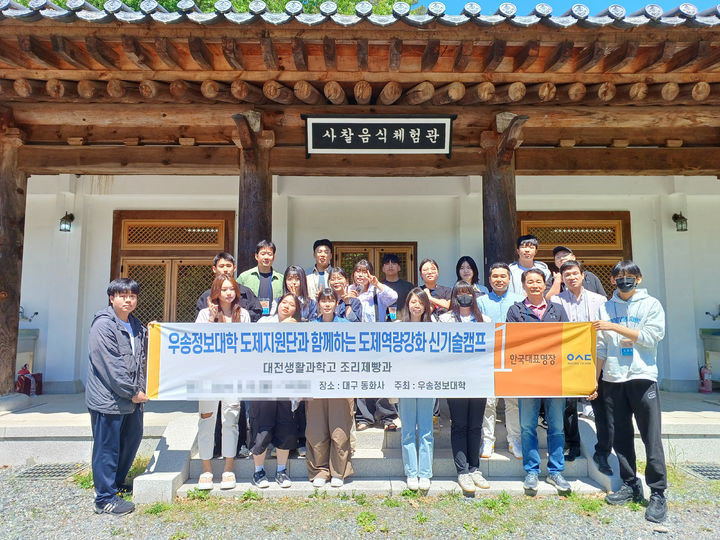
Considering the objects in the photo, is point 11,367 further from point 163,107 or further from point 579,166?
point 579,166

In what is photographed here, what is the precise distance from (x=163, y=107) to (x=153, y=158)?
1.15 metres

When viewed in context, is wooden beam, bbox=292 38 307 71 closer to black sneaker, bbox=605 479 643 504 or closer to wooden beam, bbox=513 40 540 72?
wooden beam, bbox=513 40 540 72

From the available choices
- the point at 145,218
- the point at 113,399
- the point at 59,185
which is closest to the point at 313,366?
the point at 113,399

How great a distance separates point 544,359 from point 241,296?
2.64 meters

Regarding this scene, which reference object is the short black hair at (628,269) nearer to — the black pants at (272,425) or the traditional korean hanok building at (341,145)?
the traditional korean hanok building at (341,145)

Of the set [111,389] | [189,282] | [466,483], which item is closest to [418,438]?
[466,483]

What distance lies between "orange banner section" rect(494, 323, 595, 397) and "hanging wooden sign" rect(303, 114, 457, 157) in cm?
228

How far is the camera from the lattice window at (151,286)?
724 centimetres

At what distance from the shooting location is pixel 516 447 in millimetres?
3818

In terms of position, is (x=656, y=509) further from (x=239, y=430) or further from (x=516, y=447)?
(x=239, y=430)

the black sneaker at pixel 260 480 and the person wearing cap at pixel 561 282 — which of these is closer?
the black sneaker at pixel 260 480

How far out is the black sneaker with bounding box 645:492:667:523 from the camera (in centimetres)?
314

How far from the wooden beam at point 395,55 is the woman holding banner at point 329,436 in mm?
2155

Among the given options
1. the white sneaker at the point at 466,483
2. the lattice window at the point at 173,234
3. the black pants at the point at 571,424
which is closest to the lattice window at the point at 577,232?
the black pants at the point at 571,424
